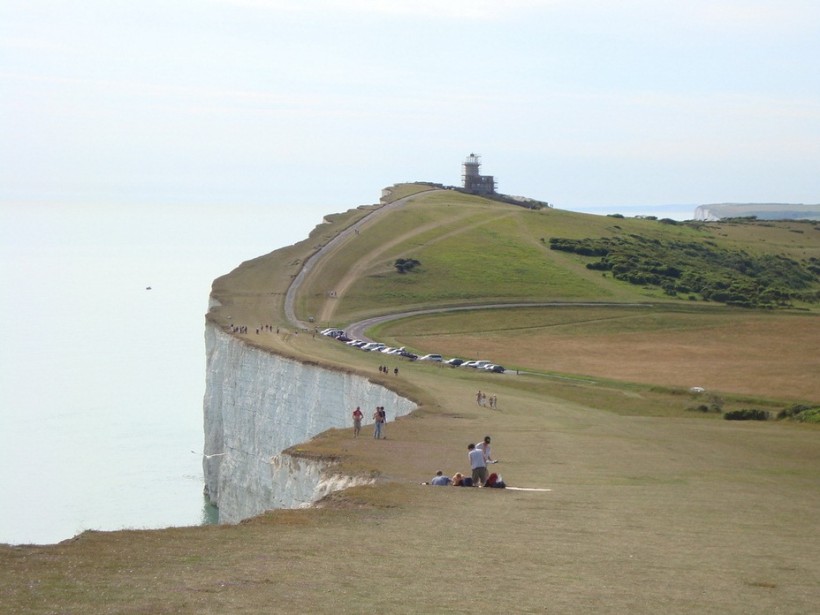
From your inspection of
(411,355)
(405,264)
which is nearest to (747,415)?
(411,355)

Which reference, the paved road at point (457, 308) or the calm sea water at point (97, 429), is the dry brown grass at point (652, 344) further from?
the calm sea water at point (97, 429)

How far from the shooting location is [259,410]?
7200cm

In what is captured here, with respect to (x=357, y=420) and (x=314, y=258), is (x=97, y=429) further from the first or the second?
(x=357, y=420)

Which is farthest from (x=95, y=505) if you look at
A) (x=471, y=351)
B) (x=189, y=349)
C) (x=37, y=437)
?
(x=189, y=349)

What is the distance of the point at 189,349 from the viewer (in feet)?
497

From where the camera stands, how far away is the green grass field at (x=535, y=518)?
16.9m

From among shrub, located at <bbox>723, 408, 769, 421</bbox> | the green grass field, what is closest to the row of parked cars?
the green grass field

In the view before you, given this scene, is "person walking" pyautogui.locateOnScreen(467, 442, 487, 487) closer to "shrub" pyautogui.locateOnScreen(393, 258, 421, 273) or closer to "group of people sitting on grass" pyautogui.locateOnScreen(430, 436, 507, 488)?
"group of people sitting on grass" pyautogui.locateOnScreen(430, 436, 507, 488)

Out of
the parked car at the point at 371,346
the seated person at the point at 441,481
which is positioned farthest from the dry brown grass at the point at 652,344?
the seated person at the point at 441,481

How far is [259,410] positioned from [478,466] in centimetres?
4476

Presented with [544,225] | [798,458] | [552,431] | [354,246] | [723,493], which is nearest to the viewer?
[723,493]

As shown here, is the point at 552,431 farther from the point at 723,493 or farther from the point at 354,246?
the point at 354,246

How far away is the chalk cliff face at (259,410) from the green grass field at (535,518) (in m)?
1.94

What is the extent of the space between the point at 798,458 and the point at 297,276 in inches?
3359
